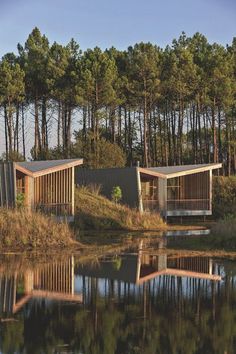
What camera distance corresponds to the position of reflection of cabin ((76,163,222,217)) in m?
37.3

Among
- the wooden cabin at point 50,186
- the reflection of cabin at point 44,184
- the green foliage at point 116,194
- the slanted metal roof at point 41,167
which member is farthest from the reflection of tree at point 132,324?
the green foliage at point 116,194

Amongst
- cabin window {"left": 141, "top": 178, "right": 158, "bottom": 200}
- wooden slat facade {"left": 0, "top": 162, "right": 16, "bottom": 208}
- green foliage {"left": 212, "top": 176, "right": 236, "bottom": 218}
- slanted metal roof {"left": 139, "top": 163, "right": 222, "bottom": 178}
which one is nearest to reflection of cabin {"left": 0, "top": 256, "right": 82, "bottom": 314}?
wooden slat facade {"left": 0, "top": 162, "right": 16, "bottom": 208}

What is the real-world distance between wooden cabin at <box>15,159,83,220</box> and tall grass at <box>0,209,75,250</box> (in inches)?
363

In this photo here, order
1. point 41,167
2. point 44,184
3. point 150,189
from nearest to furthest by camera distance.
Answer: point 41,167 < point 44,184 < point 150,189

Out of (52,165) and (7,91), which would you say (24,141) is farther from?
(52,165)

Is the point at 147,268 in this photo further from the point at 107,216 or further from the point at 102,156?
the point at 102,156

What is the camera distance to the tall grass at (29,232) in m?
20.1

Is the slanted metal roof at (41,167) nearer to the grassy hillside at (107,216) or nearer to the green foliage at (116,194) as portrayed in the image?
the grassy hillside at (107,216)

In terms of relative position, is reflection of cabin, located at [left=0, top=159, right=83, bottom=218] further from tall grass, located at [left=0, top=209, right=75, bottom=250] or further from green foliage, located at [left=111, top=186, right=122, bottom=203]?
tall grass, located at [left=0, top=209, right=75, bottom=250]

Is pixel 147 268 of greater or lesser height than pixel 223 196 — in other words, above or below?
below

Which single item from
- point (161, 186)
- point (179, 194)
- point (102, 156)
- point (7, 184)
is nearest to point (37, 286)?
point (7, 184)

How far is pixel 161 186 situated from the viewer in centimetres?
3903

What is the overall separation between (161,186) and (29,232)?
1941 cm

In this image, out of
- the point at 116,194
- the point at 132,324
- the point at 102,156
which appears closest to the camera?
the point at 132,324
